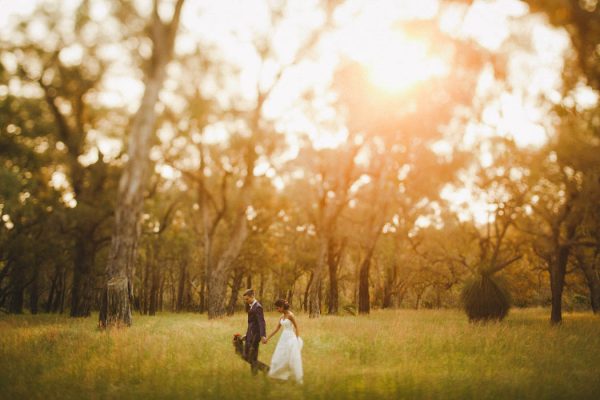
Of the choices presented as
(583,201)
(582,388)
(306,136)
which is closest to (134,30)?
(306,136)

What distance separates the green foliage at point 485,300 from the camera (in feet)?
83.8

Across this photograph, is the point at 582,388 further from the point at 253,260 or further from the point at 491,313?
the point at 253,260

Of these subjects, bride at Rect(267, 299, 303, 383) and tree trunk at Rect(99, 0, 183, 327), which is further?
tree trunk at Rect(99, 0, 183, 327)

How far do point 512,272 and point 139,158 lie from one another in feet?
145

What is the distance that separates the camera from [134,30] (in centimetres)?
1680

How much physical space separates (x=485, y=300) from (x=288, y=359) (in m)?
18.5

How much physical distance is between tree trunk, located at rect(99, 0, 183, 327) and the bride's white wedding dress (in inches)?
282

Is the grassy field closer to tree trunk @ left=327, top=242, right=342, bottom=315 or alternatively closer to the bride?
the bride

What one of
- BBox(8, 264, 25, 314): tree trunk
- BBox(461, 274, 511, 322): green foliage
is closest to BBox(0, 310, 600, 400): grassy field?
BBox(461, 274, 511, 322): green foliage

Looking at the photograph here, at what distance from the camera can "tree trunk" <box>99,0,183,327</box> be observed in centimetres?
1341

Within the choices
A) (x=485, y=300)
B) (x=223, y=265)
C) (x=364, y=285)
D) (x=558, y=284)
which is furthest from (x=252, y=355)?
(x=364, y=285)

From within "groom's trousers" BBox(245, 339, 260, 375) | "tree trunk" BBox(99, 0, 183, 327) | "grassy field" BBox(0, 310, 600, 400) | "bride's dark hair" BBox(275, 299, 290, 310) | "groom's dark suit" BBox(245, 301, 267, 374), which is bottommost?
"grassy field" BBox(0, 310, 600, 400)

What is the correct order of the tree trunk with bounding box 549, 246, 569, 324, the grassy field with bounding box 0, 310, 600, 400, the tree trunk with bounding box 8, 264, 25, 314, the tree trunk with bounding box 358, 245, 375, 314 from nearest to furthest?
the grassy field with bounding box 0, 310, 600, 400, the tree trunk with bounding box 549, 246, 569, 324, the tree trunk with bounding box 358, 245, 375, 314, the tree trunk with bounding box 8, 264, 25, 314

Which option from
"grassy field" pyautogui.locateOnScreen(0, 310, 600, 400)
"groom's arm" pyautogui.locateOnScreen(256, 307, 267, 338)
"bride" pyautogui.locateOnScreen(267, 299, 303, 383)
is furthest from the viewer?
"groom's arm" pyautogui.locateOnScreen(256, 307, 267, 338)
